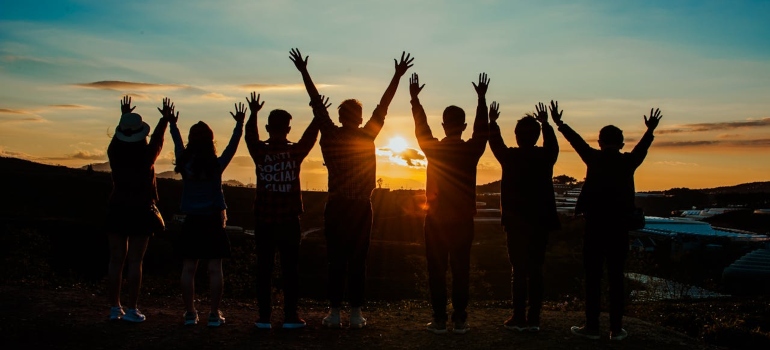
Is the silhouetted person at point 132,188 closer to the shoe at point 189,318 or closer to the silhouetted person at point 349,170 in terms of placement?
the shoe at point 189,318

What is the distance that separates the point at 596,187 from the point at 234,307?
5.66m

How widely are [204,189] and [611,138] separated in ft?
14.7

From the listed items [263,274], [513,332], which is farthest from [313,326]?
[513,332]

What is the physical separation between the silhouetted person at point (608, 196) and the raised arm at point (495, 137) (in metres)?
0.64

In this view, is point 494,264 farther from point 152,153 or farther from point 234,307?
point 152,153

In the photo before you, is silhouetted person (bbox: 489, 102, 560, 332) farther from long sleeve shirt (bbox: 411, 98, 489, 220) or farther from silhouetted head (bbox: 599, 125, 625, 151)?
silhouetted head (bbox: 599, 125, 625, 151)

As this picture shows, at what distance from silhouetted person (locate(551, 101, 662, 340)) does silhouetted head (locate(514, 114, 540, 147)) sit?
0.78 ft

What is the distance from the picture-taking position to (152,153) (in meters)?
7.48

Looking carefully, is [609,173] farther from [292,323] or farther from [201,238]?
[201,238]

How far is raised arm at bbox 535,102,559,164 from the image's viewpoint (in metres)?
7.42

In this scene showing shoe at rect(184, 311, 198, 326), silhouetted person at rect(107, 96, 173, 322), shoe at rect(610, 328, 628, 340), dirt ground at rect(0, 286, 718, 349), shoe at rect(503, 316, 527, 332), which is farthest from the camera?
shoe at rect(503, 316, 527, 332)

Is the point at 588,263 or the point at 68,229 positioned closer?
the point at 588,263

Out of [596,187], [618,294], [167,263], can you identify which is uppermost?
[596,187]

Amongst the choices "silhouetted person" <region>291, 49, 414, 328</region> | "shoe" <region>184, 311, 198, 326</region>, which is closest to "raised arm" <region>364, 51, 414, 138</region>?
"silhouetted person" <region>291, 49, 414, 328</region>
